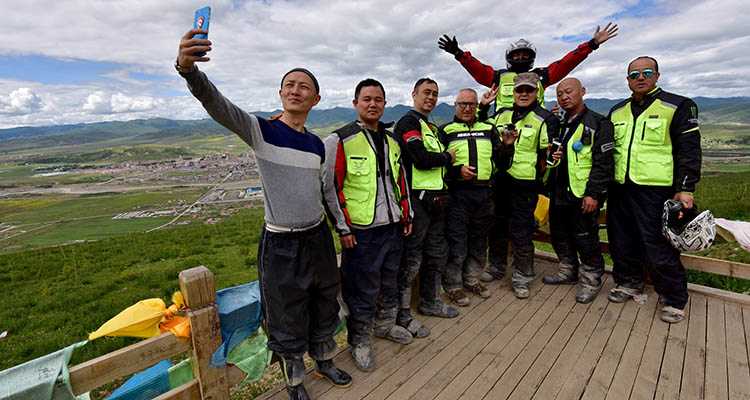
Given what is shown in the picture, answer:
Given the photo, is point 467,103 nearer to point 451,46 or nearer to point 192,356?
point 451,46

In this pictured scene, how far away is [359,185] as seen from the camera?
3479mm

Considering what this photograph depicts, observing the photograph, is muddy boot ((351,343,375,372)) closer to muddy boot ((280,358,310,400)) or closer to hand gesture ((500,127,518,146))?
muddy boot ((280,358,310,400))

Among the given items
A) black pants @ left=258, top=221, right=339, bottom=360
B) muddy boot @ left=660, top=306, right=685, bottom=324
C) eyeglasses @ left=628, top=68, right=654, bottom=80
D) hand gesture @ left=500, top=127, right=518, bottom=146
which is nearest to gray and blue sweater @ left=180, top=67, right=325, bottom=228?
black pants @ left=258, top=221, right=339, bottom=360

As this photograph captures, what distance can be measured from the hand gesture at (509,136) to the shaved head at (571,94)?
0.92 metres

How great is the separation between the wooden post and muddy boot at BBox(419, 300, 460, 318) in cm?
257

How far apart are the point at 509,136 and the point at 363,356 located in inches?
128

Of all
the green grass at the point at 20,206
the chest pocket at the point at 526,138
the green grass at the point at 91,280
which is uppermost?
the chest pocket at the point at 526,138

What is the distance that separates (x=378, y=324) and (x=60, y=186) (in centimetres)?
14561

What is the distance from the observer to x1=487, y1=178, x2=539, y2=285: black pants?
4.92 metres

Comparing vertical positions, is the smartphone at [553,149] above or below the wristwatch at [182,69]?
below

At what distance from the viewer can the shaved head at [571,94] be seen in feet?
15.2

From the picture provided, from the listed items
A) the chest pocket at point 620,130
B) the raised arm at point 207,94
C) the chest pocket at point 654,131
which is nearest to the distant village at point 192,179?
the raised arm at point 207,94

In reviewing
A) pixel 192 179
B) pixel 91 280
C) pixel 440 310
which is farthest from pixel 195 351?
pixel 192 179

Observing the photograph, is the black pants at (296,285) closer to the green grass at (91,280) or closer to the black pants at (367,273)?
the black pants at (367,273)
